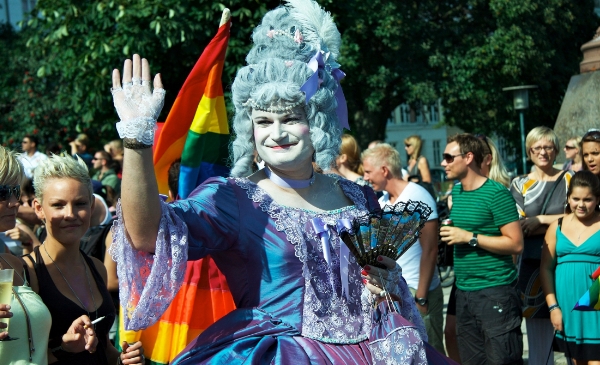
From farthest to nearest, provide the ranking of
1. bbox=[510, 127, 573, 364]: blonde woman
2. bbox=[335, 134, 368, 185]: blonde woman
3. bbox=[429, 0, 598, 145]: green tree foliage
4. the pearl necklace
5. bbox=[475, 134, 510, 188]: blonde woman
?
bbox=[429, 0, 598, 145]: green tree foliage < bbox=[335, 134, 368, 185]: blonde woman < bbox=[475, 134, 510, 188]: blonde woman < bbox=[510, 127, 573, 364]: blonde woman < the pearl necklace

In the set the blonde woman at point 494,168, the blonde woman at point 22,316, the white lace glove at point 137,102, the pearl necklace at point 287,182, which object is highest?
the white lace glove at point 137,102

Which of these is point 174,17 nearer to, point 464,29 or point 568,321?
point 568,321

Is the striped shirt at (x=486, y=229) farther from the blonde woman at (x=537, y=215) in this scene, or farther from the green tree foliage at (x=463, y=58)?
the green tree foliage at (x=463, y=58)

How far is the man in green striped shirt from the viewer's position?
16.4ft

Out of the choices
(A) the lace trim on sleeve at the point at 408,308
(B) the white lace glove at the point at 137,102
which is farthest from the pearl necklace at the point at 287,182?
(B) the white lace glove at the point at 137,102

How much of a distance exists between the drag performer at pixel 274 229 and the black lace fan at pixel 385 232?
5 centimetres

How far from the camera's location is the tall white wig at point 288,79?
296 centimetres

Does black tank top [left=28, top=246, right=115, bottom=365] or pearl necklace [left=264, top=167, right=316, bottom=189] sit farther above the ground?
pearl necklace [left=264, top=167, right=316, bottom=189]

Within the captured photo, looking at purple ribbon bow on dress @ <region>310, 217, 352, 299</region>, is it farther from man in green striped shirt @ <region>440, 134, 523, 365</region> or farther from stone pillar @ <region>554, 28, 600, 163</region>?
stone pillar @ <region>554, 28, 600, 163</region>

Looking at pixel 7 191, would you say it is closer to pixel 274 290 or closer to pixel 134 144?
pixel 134 144

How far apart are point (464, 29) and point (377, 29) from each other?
3.31 metres

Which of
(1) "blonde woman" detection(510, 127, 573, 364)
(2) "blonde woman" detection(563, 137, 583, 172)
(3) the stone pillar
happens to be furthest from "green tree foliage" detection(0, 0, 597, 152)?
(1) "blonde woman" detection(510, 127, 573, 364)

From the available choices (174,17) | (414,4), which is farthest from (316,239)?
(414,4)

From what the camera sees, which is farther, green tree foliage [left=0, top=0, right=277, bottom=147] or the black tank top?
green tree foliage [left=0, top=0, right=277, bottom=147]
